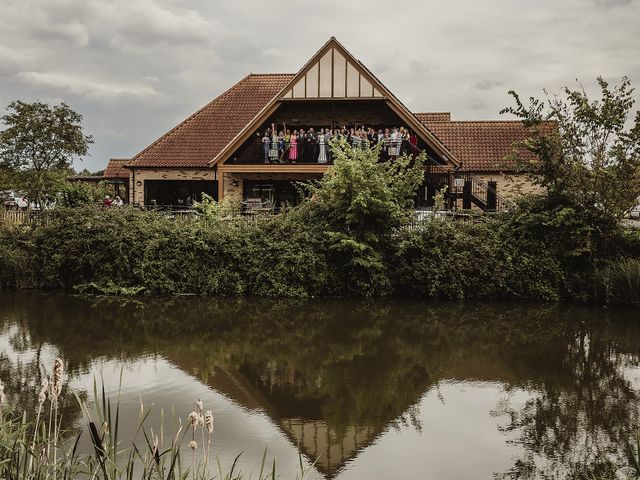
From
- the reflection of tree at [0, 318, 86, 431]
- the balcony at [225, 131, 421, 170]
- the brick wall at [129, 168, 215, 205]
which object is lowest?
the reflection of tree at [0, 318, 86, 431]

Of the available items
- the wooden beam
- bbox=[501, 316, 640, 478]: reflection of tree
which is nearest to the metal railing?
the wooden beam

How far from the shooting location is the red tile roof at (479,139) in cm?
2844

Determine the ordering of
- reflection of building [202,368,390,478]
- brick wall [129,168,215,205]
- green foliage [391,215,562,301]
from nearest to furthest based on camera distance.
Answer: reflection of building [202,368,390,478], green foliage [391,215,562,301], brick wall [129,168,215,205]

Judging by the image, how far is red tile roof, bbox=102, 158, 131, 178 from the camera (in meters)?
35.9

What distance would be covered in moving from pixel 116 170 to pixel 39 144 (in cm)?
849

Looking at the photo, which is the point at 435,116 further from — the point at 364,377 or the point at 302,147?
the point at 364,377

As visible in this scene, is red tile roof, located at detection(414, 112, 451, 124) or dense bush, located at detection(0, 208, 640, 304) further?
red tile roof, located at detection(414, 112, 451, 124)

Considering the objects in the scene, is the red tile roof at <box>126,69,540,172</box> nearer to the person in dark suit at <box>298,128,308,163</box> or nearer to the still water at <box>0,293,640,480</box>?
the person in dark suit at <box>298,128,308,163</box>

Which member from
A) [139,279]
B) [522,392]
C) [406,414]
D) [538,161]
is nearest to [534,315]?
[538,161]

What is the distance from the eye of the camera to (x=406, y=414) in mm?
8875

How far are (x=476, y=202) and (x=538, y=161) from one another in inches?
155

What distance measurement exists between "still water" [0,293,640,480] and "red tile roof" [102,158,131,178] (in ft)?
63.3

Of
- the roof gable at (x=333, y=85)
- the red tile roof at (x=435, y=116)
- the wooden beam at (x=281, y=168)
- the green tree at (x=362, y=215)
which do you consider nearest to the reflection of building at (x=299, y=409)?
the green tree at (x=362, y=215)

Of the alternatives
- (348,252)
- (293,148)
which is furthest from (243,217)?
(293,148)
